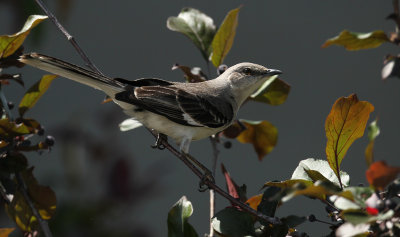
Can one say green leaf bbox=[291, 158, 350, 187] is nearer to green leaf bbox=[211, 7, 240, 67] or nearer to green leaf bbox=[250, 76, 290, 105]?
green leaf bbox=[250, 76, 290, 105]

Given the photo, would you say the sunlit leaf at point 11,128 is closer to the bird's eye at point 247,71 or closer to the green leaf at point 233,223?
the green leaf at point 233,223

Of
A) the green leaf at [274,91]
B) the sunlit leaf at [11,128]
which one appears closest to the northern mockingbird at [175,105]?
the green leaf at [274,91]

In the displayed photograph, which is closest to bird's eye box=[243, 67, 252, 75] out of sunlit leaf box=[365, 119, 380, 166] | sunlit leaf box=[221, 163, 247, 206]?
sunlit leaf box=[221, 163, 247, 206]

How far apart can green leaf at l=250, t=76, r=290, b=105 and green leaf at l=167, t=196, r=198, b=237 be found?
2.52ft

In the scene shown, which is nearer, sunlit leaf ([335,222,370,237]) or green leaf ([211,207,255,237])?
sunlit leaf ([335,222,370,237])

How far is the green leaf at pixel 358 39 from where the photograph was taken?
1286mm

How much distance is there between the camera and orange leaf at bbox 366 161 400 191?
44.3 inches

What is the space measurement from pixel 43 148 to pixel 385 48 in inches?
179

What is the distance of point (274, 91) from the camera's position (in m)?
2.19

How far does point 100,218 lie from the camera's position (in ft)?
4.88

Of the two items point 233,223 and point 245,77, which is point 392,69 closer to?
point 233,223

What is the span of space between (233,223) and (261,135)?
2.61ft

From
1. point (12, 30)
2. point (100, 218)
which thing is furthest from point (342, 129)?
point (12, 30)

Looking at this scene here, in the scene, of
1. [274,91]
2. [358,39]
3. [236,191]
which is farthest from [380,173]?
[274,91]
